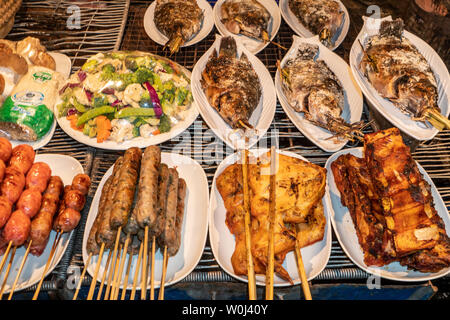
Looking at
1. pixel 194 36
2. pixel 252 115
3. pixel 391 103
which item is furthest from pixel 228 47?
pixel 391 103

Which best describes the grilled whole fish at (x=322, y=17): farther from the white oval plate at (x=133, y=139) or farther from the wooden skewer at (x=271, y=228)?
the wooden skewer at (x=271, y=228)

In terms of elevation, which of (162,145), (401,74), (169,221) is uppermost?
(401,74)

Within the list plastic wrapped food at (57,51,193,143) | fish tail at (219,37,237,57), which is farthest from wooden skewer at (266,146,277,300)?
fish tail at (219,37,237,57)

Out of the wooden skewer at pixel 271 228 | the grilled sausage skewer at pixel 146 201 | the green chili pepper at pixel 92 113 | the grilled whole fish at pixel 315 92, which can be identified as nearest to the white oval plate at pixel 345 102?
the grilled whole fish at pixel 315 92

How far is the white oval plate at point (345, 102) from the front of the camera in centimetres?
358

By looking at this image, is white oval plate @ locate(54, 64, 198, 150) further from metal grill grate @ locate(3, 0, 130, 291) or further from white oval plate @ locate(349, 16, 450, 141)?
white oval plate @ locate(349, 16, 450, 141)

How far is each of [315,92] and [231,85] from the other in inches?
38.9

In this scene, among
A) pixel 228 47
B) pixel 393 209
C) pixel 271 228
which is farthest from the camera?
pixel 228 47

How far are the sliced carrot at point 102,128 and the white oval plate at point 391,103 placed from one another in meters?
3.08

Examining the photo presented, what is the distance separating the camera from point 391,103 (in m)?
3.68

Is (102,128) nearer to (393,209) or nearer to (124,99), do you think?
(124,99)

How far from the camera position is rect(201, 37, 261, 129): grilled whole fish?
11.6 feet
